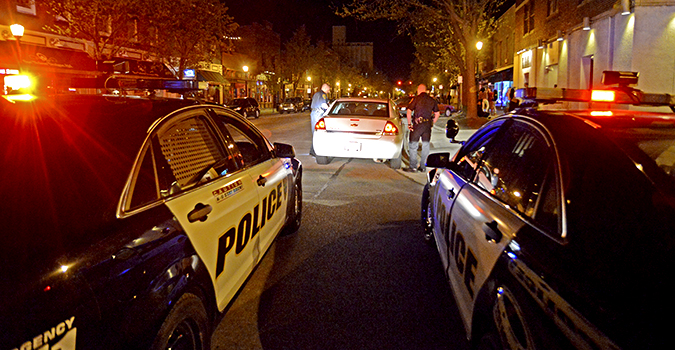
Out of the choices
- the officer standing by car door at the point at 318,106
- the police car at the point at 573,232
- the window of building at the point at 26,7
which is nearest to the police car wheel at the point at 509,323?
the police car at the point at 573,232

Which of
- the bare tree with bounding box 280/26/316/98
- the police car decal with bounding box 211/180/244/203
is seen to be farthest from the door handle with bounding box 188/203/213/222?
the bare tree with bounding box 280/26/316/98

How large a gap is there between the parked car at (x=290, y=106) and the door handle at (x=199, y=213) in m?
49.6

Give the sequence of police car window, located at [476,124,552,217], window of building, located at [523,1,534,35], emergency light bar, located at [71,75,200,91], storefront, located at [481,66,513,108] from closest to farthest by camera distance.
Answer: police car window, located at [476,124,552,217] → emergency light bar, located at [71,75,200,91] → window of building, located at [523,1,534,35] → storefront, located at [481,66,513,108]

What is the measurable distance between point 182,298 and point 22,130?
4.02 feet

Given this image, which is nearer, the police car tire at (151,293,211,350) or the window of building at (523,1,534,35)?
the police car tire at (151,293,211,350)

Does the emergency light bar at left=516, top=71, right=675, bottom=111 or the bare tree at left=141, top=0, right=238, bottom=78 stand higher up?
the bare tree at left=141, top=0, right=238, bottom=78

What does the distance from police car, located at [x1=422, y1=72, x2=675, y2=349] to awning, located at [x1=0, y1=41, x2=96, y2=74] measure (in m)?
17.4

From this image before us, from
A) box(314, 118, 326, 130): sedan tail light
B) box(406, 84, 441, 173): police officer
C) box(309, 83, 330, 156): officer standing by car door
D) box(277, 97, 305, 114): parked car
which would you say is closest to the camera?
box(406, 84, 441, 173): police officer

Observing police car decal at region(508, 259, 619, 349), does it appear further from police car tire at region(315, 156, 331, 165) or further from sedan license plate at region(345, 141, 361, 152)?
police car tire at region(315, 156, 331, 165)

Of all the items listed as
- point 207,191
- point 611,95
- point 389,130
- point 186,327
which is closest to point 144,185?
point 207,191

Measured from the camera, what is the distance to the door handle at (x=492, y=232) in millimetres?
2400

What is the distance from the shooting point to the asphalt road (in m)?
3.47

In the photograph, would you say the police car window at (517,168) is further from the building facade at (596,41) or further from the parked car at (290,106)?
the parked car at (290,106)

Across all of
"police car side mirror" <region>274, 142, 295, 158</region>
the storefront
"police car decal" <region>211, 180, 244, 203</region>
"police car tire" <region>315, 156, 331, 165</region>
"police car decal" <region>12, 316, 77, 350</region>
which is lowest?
"police car tire" <region>315, 156, 331, 165</region>
